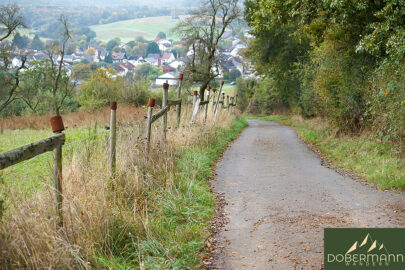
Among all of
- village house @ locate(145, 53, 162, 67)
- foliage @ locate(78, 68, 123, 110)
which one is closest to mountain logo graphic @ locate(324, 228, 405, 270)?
foliage @ locate(78, 68, 123, 110)

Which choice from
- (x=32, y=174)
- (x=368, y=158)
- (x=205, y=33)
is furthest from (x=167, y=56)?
(x=32, y=174)

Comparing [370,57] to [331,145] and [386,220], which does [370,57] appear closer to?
[331,145]

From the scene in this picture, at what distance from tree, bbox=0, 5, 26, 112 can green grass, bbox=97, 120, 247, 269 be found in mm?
33230

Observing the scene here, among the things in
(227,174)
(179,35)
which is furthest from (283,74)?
(227,174)

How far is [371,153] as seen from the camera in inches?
507

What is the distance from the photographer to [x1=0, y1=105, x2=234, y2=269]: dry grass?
4133 mm

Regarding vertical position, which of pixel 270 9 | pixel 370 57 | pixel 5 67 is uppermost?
pixel 270 9

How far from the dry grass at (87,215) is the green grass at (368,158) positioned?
4.88 meters

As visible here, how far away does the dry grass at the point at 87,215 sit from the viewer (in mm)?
4133

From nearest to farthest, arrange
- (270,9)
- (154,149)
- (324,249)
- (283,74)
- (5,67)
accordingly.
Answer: (324,249), (154,149), (270,9), (283,74), (5,67)

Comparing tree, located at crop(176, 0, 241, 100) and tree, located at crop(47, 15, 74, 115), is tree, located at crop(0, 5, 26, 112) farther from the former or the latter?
tree, located at crop(176, 0, 241, 100)

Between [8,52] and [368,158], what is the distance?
34.7m

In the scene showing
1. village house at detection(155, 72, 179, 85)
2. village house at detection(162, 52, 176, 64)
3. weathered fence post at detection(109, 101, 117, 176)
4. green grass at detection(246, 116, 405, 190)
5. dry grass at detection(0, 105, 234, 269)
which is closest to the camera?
dry grass at detection(0, 105, 234, 269)

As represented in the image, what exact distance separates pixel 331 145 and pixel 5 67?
31769 millimetres
